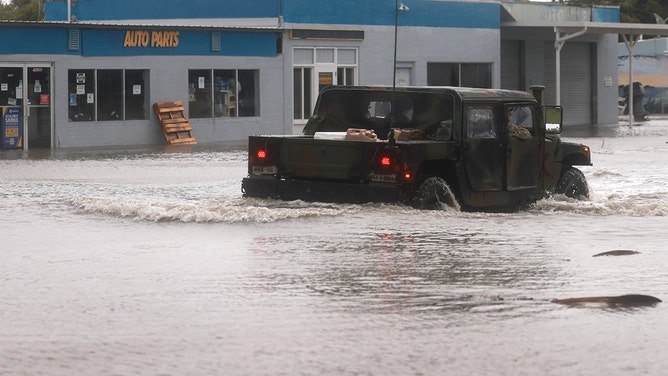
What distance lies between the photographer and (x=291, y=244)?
12.9 m

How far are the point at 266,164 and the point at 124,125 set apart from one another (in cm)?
1938

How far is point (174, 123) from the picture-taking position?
35906mm

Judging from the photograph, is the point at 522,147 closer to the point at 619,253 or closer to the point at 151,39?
the point at 619,253

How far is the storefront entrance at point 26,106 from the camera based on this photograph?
104 feet

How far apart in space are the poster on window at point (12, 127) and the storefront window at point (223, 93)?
5.91 meters

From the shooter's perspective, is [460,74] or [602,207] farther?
[460,74]

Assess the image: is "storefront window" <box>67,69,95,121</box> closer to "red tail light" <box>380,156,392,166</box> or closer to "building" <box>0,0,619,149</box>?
"building" <box>0,0,619,149</box>

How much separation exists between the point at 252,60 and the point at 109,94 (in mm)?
5301

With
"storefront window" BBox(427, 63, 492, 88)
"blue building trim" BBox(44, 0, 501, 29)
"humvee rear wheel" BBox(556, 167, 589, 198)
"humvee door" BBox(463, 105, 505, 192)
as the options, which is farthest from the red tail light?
"storefront window" BBox(427, 63, 492, 88)

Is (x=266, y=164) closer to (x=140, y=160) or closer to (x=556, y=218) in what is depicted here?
(x=556, y=218)

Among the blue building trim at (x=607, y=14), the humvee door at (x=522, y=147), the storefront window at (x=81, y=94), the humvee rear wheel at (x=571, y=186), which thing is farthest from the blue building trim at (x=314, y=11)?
the humvee door at (x=522, y=147)

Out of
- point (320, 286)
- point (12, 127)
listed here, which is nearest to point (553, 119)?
point (320, 286)

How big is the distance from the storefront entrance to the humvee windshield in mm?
16273

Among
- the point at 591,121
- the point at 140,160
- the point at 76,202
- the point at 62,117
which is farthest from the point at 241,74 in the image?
the point at 76,202
